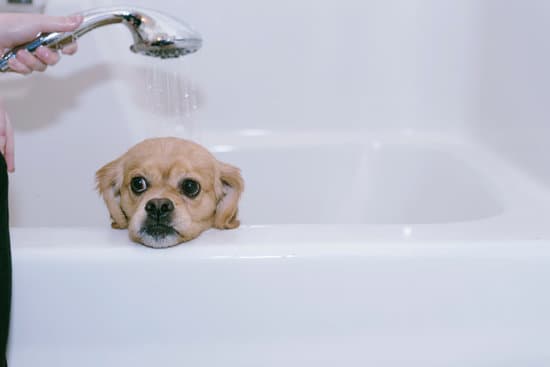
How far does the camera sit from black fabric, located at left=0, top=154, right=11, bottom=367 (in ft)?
2.62

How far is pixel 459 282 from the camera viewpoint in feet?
2.85

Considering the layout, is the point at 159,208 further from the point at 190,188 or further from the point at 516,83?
Answer: the point at 516,83

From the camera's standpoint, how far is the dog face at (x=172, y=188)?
941 mm

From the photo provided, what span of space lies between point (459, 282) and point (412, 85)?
108 centimetres

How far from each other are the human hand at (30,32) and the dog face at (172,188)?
0.21 m

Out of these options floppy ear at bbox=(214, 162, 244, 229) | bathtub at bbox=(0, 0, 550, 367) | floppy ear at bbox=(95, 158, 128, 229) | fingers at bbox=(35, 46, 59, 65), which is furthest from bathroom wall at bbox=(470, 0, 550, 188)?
fingers at bbox=(35, 46, 59, 65)

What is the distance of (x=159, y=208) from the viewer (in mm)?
938

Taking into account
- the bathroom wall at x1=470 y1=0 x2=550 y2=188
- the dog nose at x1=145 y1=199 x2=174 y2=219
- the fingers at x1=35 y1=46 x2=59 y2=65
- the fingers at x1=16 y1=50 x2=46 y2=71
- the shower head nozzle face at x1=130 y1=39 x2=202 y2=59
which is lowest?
the dog nose at x1=145 y1=199 x2=174 y2=219

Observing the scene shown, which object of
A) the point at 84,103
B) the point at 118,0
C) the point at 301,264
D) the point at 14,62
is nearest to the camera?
the point at 301,264

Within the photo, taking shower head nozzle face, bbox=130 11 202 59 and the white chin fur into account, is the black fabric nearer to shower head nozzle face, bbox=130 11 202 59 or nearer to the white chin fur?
the white chin fur

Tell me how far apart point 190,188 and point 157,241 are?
172 mm

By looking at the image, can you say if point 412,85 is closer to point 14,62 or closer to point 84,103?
point 84,103

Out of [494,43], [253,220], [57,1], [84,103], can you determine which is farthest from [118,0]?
[494,43]

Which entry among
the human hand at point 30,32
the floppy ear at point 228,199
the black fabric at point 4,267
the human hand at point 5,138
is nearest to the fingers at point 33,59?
the human hand at point 30,32
